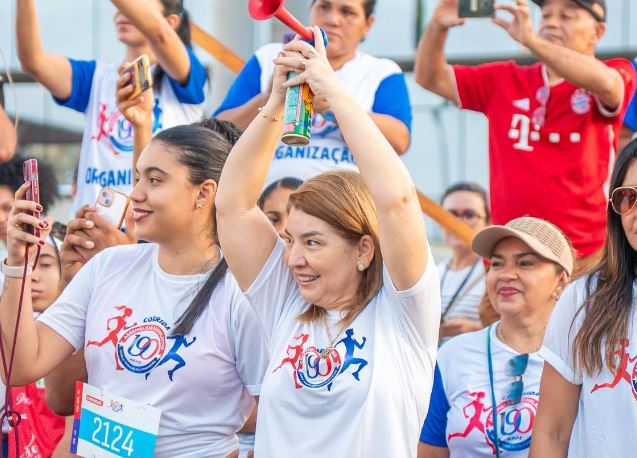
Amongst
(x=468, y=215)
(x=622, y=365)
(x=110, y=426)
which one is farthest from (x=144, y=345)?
A: (x=468, y=215)

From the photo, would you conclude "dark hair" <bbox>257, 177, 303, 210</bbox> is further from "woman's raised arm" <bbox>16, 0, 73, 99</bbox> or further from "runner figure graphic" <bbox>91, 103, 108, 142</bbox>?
"woman's raised arm" <bbox>16, 0, 73, 99</bbox>

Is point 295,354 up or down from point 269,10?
down

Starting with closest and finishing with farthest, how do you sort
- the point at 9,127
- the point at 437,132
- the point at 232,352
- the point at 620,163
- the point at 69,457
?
the point at 620,163
the point at 232,352
the point at 69,457
the point at 9,127
the point at 437,132

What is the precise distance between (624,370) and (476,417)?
882mm

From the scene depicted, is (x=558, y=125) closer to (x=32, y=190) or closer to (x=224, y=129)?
(x=224, y=129)

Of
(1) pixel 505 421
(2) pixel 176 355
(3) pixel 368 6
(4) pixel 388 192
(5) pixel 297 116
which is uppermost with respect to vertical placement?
(3) pixel 368 6

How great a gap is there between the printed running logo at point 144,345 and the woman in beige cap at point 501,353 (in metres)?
0.98

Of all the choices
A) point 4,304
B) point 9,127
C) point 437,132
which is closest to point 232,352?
point 4,304

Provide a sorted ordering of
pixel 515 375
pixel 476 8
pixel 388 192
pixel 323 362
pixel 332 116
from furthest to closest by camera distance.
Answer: pixel 332 116 → pixel 476 8 → pixel 515 375 → pixel 323 362 → pixel 388 192

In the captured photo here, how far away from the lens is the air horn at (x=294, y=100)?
3037 mm

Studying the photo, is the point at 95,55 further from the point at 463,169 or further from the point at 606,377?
the point at 606,377

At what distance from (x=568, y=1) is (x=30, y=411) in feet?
9.01

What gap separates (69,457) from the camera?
3922mm

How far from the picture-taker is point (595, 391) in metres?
3.14
